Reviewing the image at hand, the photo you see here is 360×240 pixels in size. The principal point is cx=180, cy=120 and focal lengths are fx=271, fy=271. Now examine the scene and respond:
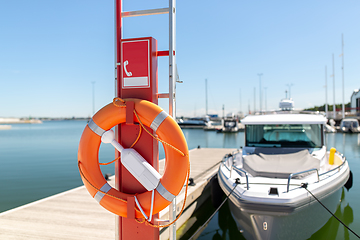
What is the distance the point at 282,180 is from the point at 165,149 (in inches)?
100

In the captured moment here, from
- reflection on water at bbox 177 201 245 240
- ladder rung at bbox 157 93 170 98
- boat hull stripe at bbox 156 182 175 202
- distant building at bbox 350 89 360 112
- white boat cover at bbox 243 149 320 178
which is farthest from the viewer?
distant building at bbox 350 89 360 112

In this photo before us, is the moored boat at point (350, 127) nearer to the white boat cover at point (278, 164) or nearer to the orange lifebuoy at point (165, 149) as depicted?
the white boat cover at point (278, 164)

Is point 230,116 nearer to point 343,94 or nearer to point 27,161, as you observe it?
point 343,94

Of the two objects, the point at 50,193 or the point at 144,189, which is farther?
the point at 50,193

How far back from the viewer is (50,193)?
25.8 feet

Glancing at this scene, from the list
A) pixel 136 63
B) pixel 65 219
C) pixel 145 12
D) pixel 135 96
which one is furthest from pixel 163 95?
pixel 65 219

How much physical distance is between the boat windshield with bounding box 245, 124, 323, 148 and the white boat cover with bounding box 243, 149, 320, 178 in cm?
77

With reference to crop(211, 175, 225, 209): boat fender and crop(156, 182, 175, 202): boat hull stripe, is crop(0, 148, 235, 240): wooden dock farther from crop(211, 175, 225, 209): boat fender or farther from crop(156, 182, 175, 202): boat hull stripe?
crop(156, 182, 175, 202): boat hull stripe

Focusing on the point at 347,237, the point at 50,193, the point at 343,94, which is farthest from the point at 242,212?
the point at 343,94

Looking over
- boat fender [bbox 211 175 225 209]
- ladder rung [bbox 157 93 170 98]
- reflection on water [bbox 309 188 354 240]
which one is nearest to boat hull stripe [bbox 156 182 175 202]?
ladder rung [bbox 157 93 170 98]

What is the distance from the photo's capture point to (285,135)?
6.01 metres

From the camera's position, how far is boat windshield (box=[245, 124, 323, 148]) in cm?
582

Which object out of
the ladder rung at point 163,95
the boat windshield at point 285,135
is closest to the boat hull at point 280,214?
the boat windshield at point 285,135

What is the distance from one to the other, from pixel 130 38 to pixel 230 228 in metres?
4.54
